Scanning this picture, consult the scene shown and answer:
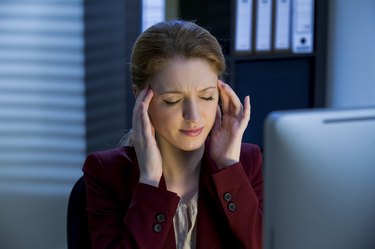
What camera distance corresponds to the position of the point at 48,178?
2807 millimetres

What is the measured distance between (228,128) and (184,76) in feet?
0.56

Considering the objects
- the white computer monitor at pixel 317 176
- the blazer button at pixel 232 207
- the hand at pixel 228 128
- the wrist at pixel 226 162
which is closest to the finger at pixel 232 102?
the hand at pixel 228 128

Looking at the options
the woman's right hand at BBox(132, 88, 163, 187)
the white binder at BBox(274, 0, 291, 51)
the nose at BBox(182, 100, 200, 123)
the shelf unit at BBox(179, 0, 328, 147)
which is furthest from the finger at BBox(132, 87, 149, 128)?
the white binder at BBox(274, 0, 291, 51)

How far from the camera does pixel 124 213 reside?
1378mm

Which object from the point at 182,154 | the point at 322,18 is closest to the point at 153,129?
the point at 182,154

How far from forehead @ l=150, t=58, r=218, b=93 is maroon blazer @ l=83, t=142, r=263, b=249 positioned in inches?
6.8

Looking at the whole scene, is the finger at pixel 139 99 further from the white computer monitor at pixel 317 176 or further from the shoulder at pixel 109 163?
the white computer monitor at pixel 317 176

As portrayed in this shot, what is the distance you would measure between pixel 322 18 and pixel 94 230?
6.45 feet

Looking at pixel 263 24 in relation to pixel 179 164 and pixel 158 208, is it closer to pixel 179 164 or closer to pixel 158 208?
pixel 179 164

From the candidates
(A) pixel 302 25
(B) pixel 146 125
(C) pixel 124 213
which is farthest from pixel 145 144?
(A) pixel 302 25

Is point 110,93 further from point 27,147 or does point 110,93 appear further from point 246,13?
point 246,13

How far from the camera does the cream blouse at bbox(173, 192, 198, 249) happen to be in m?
1.38

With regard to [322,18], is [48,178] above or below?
below

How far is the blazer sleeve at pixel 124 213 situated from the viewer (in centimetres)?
127
